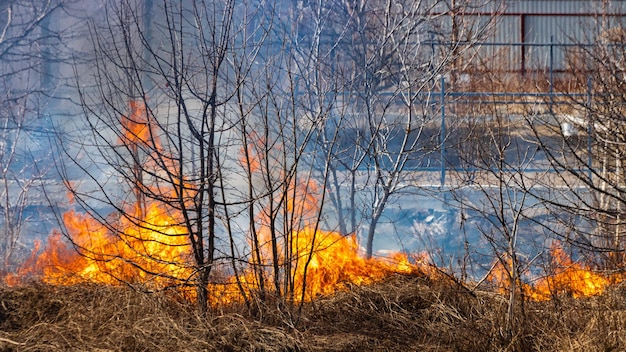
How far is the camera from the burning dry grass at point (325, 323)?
243 inches

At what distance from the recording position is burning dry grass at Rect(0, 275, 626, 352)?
20.3 ft

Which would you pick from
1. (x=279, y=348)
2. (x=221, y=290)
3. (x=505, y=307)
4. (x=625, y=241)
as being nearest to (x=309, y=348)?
(x=279, y=348)

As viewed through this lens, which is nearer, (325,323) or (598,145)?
(325,323)

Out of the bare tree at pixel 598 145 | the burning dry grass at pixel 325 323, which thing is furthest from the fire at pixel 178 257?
the bare tree at pixel 598 145

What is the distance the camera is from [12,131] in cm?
1366

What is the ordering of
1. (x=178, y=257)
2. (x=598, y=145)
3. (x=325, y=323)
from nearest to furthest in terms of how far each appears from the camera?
(x=325, y=323) < (x=598, y=145) < (x=178, y=257)

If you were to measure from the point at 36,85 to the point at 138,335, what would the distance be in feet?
29.1

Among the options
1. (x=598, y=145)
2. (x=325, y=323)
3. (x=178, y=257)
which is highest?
(x=598, y=145)

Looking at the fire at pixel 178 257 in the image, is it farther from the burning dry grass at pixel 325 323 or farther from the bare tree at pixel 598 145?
the bare tree at pixel 598 145

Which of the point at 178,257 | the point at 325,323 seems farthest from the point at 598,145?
the point at 178,257

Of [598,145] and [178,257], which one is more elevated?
[598,145]

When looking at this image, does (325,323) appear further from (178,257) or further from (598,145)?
(598,145)

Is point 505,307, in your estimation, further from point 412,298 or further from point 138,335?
point 138,335

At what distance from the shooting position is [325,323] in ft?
24.1
